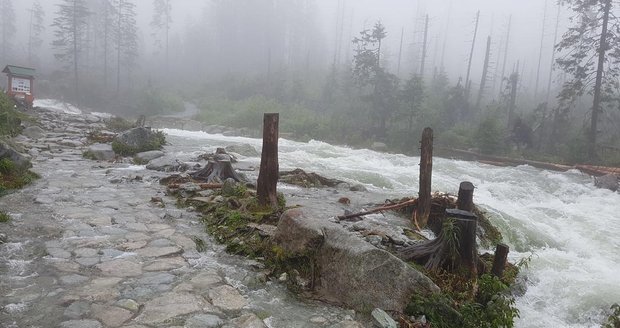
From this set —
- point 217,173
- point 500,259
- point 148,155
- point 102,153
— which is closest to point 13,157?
point 102,153

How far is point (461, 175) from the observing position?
1450cm

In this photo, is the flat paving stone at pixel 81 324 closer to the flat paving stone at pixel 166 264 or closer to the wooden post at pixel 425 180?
the flat paving stone at pixel 166 264

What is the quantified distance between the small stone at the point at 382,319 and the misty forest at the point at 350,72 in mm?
19036

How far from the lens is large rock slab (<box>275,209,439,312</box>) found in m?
3.38

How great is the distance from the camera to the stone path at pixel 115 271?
9.84 feet

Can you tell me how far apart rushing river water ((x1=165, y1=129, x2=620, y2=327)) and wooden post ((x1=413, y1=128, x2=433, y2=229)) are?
152 cm

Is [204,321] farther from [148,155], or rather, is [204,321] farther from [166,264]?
[148,155]

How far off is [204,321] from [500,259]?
2862 millimetres

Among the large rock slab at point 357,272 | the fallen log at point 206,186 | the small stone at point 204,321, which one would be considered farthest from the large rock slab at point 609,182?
the small stone at point 204,321

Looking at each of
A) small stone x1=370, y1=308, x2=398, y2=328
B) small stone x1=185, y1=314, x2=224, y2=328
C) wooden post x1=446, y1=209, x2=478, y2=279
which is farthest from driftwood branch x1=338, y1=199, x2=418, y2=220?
small stone x1=185, y1=314, x2=224, y2=328

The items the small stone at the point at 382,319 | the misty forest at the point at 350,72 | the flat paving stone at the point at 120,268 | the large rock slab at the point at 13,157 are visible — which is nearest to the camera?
the small stone at the point at 382,319

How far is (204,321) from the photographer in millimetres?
3016

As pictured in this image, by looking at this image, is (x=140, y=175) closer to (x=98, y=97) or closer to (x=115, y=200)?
(x=115, y=200)

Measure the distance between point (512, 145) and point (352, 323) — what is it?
21591mm
